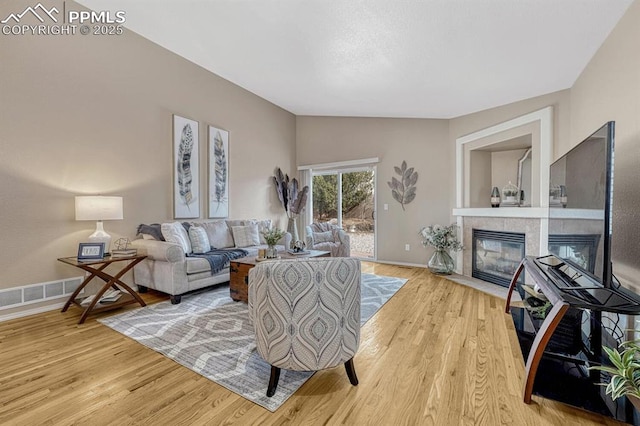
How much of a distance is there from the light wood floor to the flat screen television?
80cm

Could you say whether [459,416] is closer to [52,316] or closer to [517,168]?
[52,316]

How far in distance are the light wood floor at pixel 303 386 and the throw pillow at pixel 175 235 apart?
1.12 m

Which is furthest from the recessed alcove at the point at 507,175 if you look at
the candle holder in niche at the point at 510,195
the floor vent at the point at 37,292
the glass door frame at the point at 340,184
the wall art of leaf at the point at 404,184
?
the floor vent at the point at 37,292

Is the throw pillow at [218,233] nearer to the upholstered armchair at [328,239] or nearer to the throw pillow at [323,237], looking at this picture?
the upholstered armchair at [328,239]

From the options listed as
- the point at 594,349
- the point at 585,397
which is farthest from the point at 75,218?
the point at 594,349

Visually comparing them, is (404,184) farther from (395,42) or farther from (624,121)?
(624,121)

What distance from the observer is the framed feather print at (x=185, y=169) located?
4.07 meters

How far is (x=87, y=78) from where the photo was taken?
125 inches

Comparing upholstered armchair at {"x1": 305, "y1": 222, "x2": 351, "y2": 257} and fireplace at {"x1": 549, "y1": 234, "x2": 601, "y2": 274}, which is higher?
fireplace at {"x1": 549, "y1": 234, "x2": 601, "y2": 274}

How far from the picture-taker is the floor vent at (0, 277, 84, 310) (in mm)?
2650

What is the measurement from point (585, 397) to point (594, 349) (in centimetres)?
44

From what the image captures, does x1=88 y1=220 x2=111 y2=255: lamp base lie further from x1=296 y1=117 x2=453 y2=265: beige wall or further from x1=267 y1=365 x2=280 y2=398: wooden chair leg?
x1=296 y1=117 x2=453 y2=265: beige wall

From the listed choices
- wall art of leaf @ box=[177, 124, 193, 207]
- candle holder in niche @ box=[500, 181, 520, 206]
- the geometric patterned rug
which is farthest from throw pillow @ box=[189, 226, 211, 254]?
candle holder in niche @ box=[500, 181, 520, 206]

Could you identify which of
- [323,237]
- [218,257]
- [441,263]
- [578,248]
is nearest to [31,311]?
[218,257]
